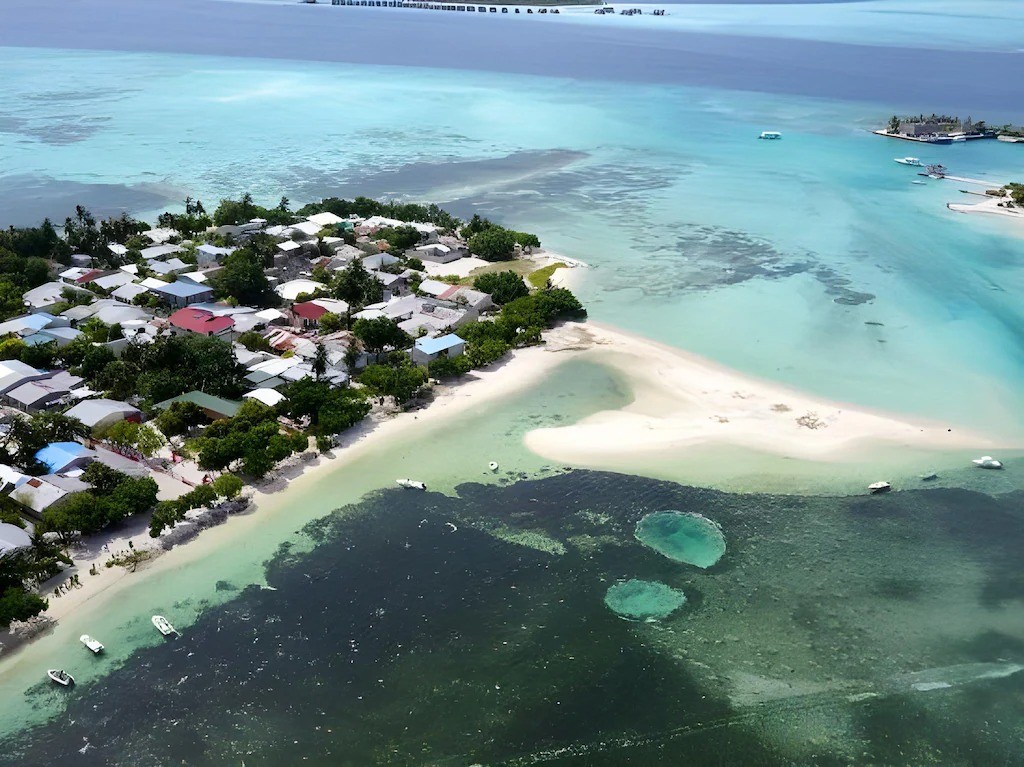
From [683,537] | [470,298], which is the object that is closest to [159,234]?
[470,298]

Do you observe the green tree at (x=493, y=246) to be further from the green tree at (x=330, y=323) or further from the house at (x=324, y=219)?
the green tree at (x=330, y=323)

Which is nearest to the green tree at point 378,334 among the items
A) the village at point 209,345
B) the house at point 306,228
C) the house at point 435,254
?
the village at point 209,345

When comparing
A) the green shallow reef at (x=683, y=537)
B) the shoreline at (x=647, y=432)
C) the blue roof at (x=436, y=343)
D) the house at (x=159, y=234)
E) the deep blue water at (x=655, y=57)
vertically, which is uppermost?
the deep blue water at (x=655, y=57)

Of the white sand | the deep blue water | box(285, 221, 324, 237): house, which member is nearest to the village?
box(285, 221, 324, 237): house

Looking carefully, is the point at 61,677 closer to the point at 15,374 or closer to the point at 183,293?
the point at 15,374

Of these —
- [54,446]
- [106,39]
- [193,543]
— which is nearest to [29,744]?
[193,543]

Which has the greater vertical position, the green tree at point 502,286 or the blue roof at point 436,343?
the green tree at point 502,286
